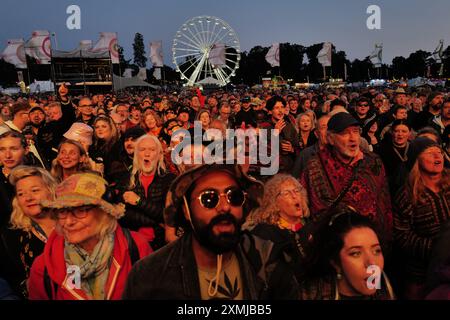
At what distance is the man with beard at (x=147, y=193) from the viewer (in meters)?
3.94

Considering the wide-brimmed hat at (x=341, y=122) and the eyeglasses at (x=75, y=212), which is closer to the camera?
the eyeglasses at (x=75, y=212)

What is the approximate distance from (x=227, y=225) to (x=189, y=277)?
0.32 meters

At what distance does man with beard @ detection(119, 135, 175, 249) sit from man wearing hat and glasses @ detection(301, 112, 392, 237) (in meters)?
1.33

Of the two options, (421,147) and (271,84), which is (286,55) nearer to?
(271,84)

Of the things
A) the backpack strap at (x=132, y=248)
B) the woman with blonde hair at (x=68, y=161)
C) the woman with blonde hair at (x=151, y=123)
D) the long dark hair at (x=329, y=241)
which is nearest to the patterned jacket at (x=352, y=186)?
the long dark hair at (x=329, y=241)

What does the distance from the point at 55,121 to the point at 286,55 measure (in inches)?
3615

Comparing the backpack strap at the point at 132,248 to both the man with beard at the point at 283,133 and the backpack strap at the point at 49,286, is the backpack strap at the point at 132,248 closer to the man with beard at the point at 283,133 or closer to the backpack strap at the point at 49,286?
the backpack strap at the point at 49,286

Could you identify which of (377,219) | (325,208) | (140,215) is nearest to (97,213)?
(140,215)

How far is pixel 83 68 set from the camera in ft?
107

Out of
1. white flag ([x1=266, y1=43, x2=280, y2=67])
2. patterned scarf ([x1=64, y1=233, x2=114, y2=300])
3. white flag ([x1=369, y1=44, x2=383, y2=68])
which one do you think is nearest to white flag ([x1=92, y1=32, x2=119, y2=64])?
white flag ([x1=266, y1=43, x2=280, y2=67])

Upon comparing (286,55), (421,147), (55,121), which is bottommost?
(421,147)

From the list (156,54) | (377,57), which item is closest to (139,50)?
(156,54)
